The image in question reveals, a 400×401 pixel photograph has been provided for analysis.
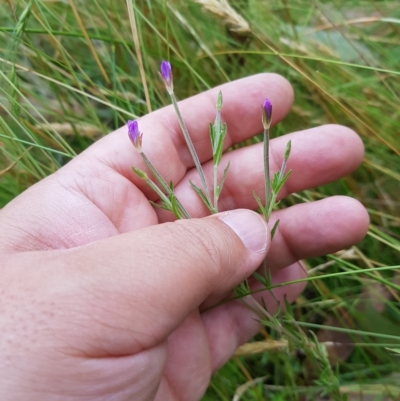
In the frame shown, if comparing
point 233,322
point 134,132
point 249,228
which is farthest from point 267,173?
point 233,322

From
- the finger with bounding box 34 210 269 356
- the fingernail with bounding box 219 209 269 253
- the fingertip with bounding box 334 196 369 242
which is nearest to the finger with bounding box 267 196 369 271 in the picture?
the fingertip with bounding box 334 196 369 242

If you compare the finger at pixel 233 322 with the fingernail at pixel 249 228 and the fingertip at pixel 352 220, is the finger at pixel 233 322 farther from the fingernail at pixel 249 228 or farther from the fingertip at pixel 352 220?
the fingernail at pixel 249 228

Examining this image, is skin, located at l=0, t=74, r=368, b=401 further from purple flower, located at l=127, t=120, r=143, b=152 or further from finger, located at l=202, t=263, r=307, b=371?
purple flower, located at l=127, t=120, r=143, b=152

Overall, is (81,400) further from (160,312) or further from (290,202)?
(290,202)

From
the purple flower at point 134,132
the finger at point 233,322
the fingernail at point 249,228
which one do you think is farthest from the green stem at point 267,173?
the finger at point 233,322

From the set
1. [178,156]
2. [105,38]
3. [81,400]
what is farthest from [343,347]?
[105,38]

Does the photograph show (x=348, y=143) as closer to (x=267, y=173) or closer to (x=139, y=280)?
(x=267, y=173)
